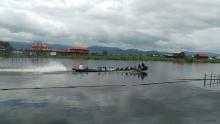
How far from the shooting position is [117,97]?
40000mm

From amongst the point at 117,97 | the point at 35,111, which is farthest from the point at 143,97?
the point at 35,111

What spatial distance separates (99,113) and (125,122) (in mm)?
3702

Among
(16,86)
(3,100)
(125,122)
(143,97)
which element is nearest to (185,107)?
(143,97)

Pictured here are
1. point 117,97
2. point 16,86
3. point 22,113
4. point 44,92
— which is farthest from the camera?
point 16,86

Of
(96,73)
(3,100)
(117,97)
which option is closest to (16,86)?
(3,100)

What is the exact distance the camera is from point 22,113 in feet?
97.2

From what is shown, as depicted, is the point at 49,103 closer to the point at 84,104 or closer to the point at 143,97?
the point at 84,104

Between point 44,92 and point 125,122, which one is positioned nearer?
point 125,122

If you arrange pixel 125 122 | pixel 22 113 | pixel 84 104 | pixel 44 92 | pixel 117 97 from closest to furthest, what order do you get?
pixel 125 122, pixel 22 113, pixel 84 104, pixel 117 97, pixel 44 92

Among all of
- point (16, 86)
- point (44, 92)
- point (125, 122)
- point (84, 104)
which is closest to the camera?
point (125, 122)

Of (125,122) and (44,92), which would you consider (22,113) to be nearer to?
(125,122)

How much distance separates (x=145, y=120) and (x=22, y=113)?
36.9 feet

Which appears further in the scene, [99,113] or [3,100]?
[3,100]

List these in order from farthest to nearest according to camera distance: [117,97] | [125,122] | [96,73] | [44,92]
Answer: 1. [96,73]
2. [44,92]
3. [117,97]
4. [125,122]
